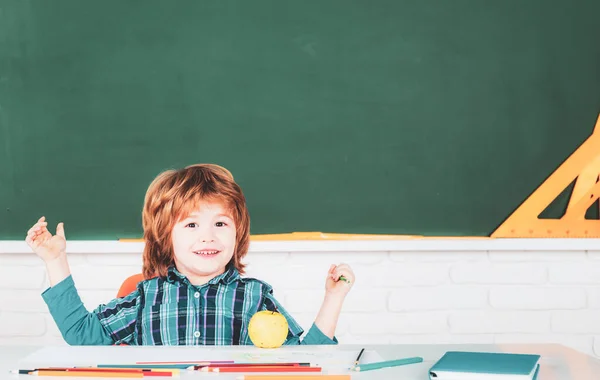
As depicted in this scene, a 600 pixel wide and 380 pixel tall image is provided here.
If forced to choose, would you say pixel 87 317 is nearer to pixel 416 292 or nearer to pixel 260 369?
pixel 260 369

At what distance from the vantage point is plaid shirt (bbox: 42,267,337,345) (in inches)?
59.9

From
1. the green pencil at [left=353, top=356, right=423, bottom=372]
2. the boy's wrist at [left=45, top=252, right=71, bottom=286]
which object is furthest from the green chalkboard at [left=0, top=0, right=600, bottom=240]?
the green pencil at [left=353, top=356, right=423, bottom=372]

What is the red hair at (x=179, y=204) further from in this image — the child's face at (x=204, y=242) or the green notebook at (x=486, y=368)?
the green notebook at (x=486, y=368)

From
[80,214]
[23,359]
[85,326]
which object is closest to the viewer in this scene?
[23,359]

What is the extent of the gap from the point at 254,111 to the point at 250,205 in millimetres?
295

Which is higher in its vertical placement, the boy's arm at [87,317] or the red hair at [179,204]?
the red hair at [179,204]

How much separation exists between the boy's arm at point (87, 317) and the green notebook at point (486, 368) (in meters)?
0.74

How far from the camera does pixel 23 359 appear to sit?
115cm

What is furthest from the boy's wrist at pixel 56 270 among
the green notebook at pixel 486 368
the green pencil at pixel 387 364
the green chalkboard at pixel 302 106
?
the green chalkboard at pixel 302 106

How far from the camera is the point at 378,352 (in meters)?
1.25

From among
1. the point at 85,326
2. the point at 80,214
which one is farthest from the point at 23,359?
the point at 80,214

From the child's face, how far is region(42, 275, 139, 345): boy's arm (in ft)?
0.44

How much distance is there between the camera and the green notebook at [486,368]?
0.97m

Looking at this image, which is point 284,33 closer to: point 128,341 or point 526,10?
point 526,10
